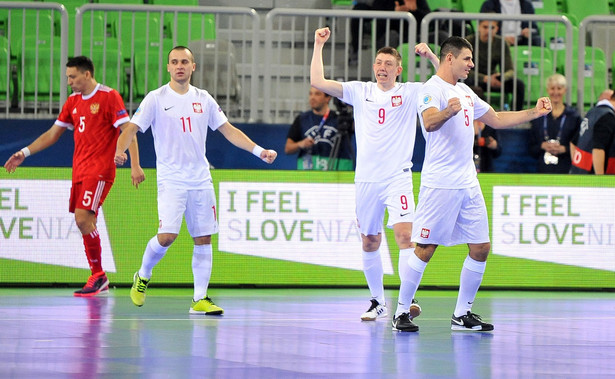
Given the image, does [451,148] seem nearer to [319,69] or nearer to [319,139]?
[319,69]

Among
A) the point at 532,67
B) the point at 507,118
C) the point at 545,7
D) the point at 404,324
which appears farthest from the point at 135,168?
the point at 545,7

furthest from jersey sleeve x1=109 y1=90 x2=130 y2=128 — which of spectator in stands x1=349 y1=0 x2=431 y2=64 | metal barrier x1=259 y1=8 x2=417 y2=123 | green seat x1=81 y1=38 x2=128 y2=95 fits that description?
spectator in stands x1=349 y1=0 x2=431 y2=64

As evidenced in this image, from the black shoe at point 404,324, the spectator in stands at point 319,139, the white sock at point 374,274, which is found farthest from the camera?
the spectator in stands at point 319,139

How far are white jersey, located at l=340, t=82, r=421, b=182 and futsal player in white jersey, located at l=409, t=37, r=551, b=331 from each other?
0.83 metres

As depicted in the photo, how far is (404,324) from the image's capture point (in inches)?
343

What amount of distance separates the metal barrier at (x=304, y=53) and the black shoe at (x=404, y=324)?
17.2 ft

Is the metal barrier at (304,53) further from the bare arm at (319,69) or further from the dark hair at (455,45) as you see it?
the dark hair at (455,45)

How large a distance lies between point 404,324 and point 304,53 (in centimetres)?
596

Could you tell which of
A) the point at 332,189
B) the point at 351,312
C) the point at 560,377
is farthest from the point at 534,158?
the point at 560,377

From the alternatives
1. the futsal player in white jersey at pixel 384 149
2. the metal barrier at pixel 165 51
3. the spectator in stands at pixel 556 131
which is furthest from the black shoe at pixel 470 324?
the metal barrier at pixel 165 51

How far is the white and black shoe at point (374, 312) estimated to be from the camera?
31.4 feet

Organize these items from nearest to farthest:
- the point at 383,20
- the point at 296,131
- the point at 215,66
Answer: the point at 296,131
the point at 215,66
the point at 383,20

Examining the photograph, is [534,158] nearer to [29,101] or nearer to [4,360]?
[29,101]

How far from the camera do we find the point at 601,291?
13.2m
